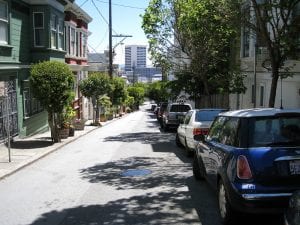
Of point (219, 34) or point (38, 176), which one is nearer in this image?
point (38, 176)

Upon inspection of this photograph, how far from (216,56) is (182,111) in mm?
3715

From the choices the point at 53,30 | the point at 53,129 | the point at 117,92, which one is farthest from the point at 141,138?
the point at 117,92

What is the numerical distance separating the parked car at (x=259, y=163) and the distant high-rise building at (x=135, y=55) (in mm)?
170992

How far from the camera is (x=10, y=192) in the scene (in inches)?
404

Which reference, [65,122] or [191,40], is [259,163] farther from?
[191,40]

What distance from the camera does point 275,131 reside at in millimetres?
7043

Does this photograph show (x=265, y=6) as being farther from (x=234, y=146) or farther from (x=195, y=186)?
(x=234, y=146)

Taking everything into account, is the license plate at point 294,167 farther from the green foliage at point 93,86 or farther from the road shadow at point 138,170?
the green foliage at point 93,86

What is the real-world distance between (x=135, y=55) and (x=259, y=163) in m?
181

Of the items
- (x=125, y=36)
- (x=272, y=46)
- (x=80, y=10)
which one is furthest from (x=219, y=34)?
(x=125, y=36)

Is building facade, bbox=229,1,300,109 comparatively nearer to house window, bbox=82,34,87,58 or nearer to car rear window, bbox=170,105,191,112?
car rear window, bbox=170,105,191,112

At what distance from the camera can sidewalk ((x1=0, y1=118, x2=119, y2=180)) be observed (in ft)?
44.1

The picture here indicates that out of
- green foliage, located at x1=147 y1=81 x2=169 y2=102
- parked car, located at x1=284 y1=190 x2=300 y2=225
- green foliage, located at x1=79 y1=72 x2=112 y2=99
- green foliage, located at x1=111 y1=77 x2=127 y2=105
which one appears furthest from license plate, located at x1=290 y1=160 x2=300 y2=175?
green foliage, located at x1=111 y1=77 x2=127 y2=105

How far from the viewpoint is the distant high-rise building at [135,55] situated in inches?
7082
